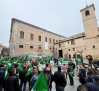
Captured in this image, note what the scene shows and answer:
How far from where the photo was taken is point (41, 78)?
6.77ft

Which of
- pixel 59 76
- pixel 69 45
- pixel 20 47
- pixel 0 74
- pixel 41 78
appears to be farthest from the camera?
pixel 69 45

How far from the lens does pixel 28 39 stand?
20984mm

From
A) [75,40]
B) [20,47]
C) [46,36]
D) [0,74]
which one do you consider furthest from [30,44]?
[0,74]

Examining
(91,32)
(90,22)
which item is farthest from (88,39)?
(90,22)

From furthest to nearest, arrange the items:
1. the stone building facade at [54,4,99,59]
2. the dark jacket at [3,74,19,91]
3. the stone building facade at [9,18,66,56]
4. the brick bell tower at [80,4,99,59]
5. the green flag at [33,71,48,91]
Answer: the stone building facade at [9,18,66,56] < the stone building facade at [54,4,99,59] < the brick bell tower at [80,4,99,59] < the dark jacket at [3,74,19,91] < the green flag at [33,71,48,91]

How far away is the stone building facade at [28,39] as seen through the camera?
1788cm

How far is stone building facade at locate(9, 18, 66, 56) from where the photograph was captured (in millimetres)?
17875

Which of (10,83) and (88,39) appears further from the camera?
(88,39)

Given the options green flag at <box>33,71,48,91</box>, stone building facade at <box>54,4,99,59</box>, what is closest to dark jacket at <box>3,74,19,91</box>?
green flag at <box>33,71,48,91</box>

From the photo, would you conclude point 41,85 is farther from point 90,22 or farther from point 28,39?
point 90,22

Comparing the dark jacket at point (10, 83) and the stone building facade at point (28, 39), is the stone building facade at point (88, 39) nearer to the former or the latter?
the stone building facade at point (28, 39)

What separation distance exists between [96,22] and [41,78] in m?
21.3

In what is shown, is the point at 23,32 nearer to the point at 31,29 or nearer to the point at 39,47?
the point at 31,29

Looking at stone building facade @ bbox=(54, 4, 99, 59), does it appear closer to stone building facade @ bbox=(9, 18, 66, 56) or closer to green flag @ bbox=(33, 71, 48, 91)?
stone building facade @ bbox=(9, 18, 66, 56)
